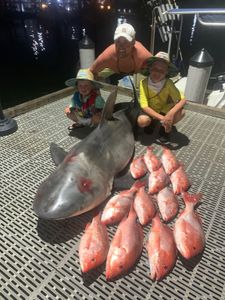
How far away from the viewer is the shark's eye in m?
3.09

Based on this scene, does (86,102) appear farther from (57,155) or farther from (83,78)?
(57,155)

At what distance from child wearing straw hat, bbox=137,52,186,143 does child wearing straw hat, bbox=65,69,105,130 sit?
774mm

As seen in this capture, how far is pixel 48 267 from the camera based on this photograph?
274cm

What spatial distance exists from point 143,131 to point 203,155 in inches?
48.3

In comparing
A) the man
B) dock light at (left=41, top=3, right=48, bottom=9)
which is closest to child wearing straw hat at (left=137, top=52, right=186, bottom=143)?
the man

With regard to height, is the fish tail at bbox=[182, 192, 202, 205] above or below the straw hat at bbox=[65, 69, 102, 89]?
below

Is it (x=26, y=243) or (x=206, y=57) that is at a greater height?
(x=206, y=57)

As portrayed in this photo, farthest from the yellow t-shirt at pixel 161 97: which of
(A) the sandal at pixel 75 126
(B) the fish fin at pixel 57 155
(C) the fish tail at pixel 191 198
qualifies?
(C) the fish tail at pixel 191 198

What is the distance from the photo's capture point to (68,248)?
9.63 feet

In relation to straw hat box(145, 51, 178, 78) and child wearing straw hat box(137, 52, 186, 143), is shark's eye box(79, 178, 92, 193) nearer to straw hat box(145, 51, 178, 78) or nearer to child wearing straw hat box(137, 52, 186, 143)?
child wearing straw hat box(137, 52, 186, 143)

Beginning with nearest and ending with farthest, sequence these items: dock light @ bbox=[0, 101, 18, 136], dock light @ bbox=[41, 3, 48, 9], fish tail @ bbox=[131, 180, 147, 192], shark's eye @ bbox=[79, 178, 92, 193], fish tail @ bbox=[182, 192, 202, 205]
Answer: shark's eye @ bbox=[79, 178, 92, 193] < fish tail @ bbox=[182, 192, 202, 205] < fish tail @ bbox=[131, 180, 147, 192] < dock light @ bbox=[0, 101, 18, 136] < dock light @ bbox=[41, 3, 48, 9]

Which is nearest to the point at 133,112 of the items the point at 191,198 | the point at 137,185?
the point at 137,185

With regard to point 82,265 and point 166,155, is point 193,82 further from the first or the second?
point 82,265

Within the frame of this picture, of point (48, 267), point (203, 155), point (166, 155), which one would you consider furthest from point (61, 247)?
point (203, 155)
